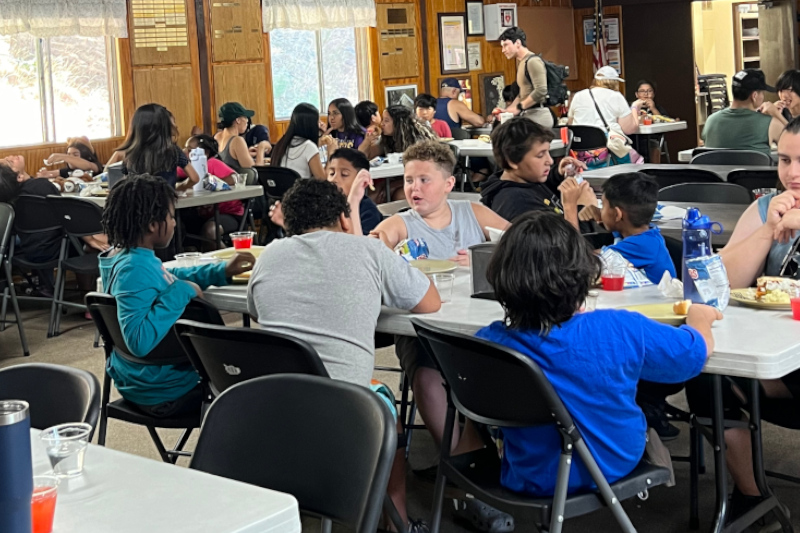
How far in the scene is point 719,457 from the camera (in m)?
2.76

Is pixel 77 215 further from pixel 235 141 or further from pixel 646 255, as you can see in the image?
pixel 646 255

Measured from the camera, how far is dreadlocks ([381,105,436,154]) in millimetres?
8570

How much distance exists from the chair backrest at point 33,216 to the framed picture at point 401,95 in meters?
5.97

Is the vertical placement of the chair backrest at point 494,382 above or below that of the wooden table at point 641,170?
below

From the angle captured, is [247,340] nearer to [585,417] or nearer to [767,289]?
[585,417]

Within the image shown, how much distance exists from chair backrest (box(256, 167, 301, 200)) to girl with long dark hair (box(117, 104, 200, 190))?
992mm

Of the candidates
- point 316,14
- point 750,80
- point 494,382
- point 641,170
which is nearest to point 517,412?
point 494,382

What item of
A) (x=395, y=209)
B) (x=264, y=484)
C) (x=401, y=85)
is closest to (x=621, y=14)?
(x=401, y=85)

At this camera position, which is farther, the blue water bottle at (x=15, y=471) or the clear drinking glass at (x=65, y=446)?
the clear drinking glass at (x=65, y=446)

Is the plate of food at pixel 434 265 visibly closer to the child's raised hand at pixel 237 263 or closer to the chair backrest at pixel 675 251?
the child's raised hand at pixel 237 263

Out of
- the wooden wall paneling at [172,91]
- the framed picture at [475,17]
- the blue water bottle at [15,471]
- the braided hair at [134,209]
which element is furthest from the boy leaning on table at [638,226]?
the framed picture at [475,17]

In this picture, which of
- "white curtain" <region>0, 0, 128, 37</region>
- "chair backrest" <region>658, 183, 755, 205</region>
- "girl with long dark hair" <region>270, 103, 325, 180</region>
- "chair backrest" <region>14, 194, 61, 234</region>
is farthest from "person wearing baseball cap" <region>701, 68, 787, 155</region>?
"white curtain" <region>0, 0, 128, 37</region>

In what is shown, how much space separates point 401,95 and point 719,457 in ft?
31.7

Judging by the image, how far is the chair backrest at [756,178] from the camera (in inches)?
219
